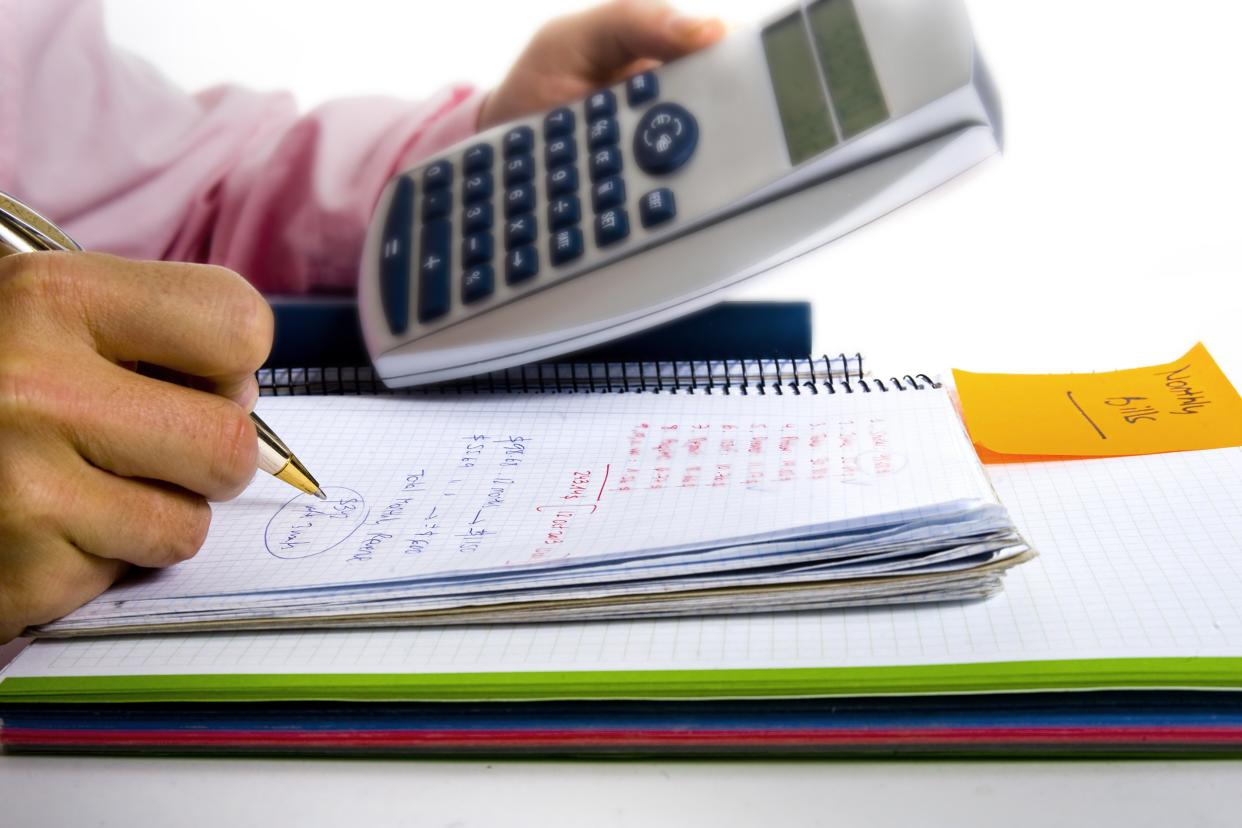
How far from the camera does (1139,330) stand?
51 centimetres

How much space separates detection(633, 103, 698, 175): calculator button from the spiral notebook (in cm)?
8

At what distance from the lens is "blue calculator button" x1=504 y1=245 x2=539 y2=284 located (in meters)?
0.44

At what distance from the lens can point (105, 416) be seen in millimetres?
298

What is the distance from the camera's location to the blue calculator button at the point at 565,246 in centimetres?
43

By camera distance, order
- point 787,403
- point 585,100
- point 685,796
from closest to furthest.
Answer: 1. point 685,796
2. point 787,403
3. point 585,100

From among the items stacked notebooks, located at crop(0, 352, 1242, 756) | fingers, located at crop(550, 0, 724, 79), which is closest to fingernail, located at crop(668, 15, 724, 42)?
fingers, located at crop(550, 0, 724, 79)

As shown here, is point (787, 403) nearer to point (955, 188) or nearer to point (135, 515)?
point (955, 188)

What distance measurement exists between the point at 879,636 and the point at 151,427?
196 mm

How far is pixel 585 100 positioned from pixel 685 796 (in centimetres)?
33

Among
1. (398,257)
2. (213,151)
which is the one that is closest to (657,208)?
(398,257)

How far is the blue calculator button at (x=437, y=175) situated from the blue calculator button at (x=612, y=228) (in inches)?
3.8

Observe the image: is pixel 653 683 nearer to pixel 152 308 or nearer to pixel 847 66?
pixel 152 308

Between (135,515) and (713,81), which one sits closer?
(135,515)

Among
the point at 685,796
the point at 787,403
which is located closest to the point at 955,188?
the point at 787,403
